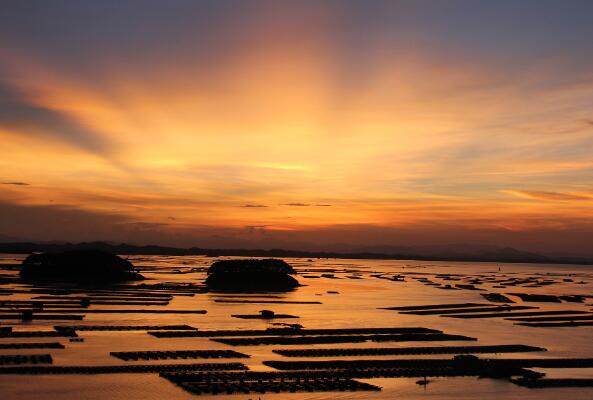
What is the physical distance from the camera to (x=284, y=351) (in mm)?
35125

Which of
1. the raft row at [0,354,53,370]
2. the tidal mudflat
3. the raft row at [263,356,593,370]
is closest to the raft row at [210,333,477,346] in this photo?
the tidal mudflat

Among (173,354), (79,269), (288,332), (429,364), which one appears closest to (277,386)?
(173,354)

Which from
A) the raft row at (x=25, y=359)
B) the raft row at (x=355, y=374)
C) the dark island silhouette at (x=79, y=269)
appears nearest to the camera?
the raft row at (x=355, y=374)

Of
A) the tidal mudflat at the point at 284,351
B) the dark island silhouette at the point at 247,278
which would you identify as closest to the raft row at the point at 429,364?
the tidal mudflat at the point at 284,351

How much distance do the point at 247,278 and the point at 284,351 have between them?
59.6 m

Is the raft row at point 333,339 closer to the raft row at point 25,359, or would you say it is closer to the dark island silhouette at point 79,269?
the raft row at point 25,359

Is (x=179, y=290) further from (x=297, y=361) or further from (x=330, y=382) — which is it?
(x=330, y=382)

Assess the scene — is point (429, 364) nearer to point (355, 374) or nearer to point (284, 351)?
point (355, 374)

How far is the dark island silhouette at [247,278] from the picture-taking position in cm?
9075

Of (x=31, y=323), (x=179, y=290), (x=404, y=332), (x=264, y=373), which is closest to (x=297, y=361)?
(x=264, y=373)

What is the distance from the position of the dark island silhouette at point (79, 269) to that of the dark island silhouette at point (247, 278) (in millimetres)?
13849

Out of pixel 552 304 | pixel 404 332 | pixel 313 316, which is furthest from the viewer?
pixel 552 304

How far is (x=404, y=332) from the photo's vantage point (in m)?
44.7

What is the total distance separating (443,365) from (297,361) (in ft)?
22.0
